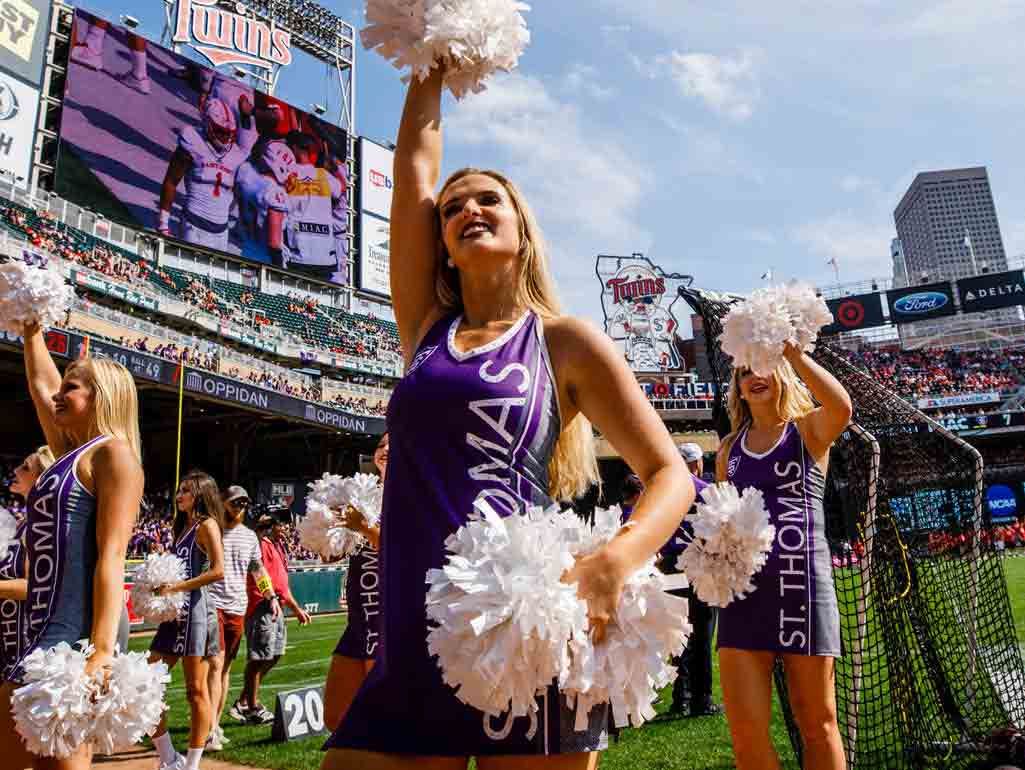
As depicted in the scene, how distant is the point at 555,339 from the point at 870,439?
2.48 m

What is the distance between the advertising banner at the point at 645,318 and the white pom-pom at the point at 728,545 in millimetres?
36057

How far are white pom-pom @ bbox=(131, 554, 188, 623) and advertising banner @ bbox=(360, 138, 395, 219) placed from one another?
42070mm

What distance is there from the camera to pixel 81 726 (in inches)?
82.8

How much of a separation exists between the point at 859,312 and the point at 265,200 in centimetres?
3656

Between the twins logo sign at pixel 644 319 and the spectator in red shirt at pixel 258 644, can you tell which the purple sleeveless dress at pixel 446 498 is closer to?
the spectator in red shirt at pixel 258 644

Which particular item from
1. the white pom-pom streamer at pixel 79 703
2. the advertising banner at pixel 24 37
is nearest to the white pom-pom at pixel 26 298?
the white pom-pom streamer at pixel 79 703

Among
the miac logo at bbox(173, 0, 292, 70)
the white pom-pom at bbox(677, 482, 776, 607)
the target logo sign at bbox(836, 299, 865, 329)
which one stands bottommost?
the white pom-pom at bbox(677, 482, 776, 607)

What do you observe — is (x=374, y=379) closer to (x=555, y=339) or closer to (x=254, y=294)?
(x=254, y=294)

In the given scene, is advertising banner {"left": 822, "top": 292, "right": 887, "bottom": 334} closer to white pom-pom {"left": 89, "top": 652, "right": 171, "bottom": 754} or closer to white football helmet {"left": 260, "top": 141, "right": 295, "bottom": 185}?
white football helmet {"left": 260, "top": 141, "right": 295, "bottom": 185}

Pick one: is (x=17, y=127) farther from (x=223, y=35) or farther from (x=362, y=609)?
(x=362, y=609)

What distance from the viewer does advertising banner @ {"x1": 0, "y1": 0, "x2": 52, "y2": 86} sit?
30.4 meters

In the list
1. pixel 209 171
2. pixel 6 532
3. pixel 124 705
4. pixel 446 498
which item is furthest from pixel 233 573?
pixel 209 171

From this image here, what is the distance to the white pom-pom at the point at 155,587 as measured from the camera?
5027 millimetres

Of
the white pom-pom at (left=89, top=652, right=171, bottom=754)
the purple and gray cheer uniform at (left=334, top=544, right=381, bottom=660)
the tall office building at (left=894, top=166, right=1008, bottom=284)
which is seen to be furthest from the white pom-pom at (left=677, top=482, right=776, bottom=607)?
the tall office building at (left=894, top=166, right=1008, bottom=284)
